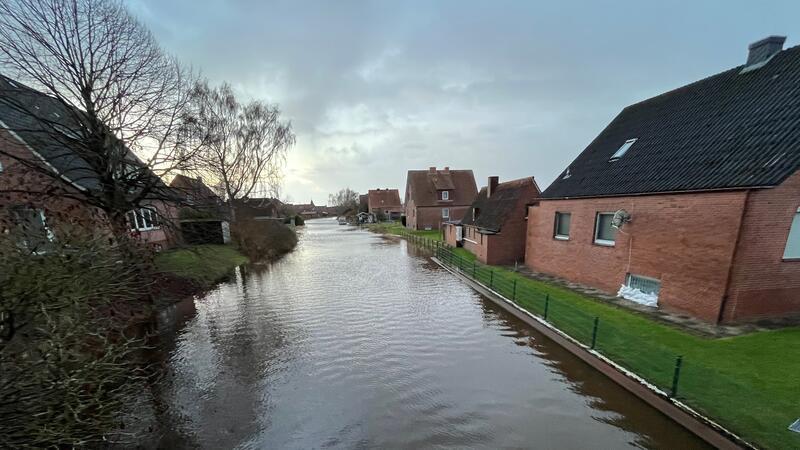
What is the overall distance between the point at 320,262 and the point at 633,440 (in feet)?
66.5

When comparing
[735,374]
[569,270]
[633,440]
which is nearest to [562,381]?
[633,440]

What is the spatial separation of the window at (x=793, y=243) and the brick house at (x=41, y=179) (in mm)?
15958

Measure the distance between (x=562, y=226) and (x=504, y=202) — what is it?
17.0 ft

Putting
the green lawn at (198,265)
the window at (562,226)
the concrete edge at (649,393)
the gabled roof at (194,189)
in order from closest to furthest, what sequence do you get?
the concrete edge at (649,393)
the gabled roof at (194,189)
the window at (562,226)
the green lawn at (198,265)

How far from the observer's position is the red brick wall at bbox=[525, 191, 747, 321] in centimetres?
821

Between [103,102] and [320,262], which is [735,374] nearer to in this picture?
[103,102]

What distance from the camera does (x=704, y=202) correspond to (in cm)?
860

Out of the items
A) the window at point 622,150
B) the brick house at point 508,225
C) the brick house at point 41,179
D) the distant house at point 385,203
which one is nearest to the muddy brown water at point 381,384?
the brick house at point 41,179

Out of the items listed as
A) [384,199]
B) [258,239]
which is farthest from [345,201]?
[258,239]

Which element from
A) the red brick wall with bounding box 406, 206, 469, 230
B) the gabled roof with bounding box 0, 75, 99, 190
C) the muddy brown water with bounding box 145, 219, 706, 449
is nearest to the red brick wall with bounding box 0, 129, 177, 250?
the gabled roof with bounding box 0, 75, 99, 190

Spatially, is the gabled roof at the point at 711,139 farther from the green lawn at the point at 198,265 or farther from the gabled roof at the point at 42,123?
the green lawn at the point at 198,265

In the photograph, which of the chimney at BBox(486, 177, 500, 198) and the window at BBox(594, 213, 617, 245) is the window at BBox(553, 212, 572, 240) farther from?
the chimney at BBox(486, 177, 500, 198)

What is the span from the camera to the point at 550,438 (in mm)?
5379

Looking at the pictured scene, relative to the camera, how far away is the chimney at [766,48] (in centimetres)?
1079
